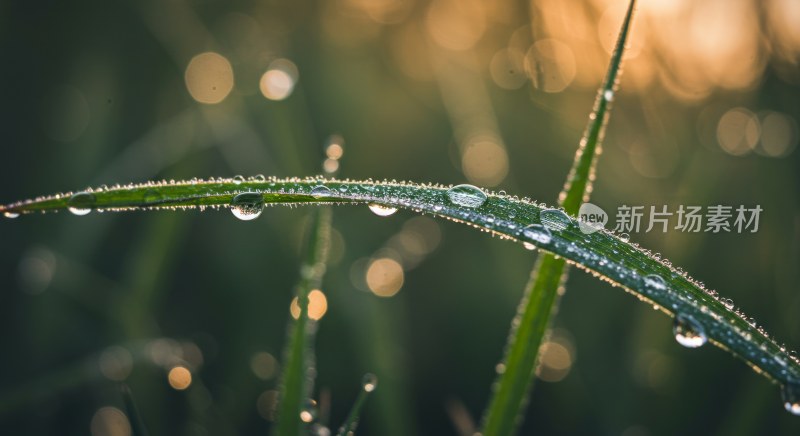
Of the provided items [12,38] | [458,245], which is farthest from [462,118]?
[12,38]

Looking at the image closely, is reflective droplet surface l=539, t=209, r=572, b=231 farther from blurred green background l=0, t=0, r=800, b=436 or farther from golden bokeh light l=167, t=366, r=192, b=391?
golden bokeh light l=167, t=366, r=192, b=391

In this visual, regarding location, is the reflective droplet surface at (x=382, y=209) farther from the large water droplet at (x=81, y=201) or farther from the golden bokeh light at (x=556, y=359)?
the golden bokeh light at (x=556, y=359)

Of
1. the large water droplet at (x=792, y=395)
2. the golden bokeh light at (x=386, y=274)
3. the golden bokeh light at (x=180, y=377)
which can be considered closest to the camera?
the large water droplet at (x=792, y=395)

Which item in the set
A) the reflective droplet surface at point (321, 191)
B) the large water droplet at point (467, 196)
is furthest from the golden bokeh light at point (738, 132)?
the reflective droplet surface at point (321, 191)

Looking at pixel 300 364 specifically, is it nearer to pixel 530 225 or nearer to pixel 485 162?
pixel 530 225

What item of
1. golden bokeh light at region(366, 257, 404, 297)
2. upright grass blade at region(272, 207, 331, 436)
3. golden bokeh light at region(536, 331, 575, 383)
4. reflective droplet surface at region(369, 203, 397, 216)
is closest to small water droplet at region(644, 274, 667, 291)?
reflective droplet surface at region(369, 203, 397, 216)
